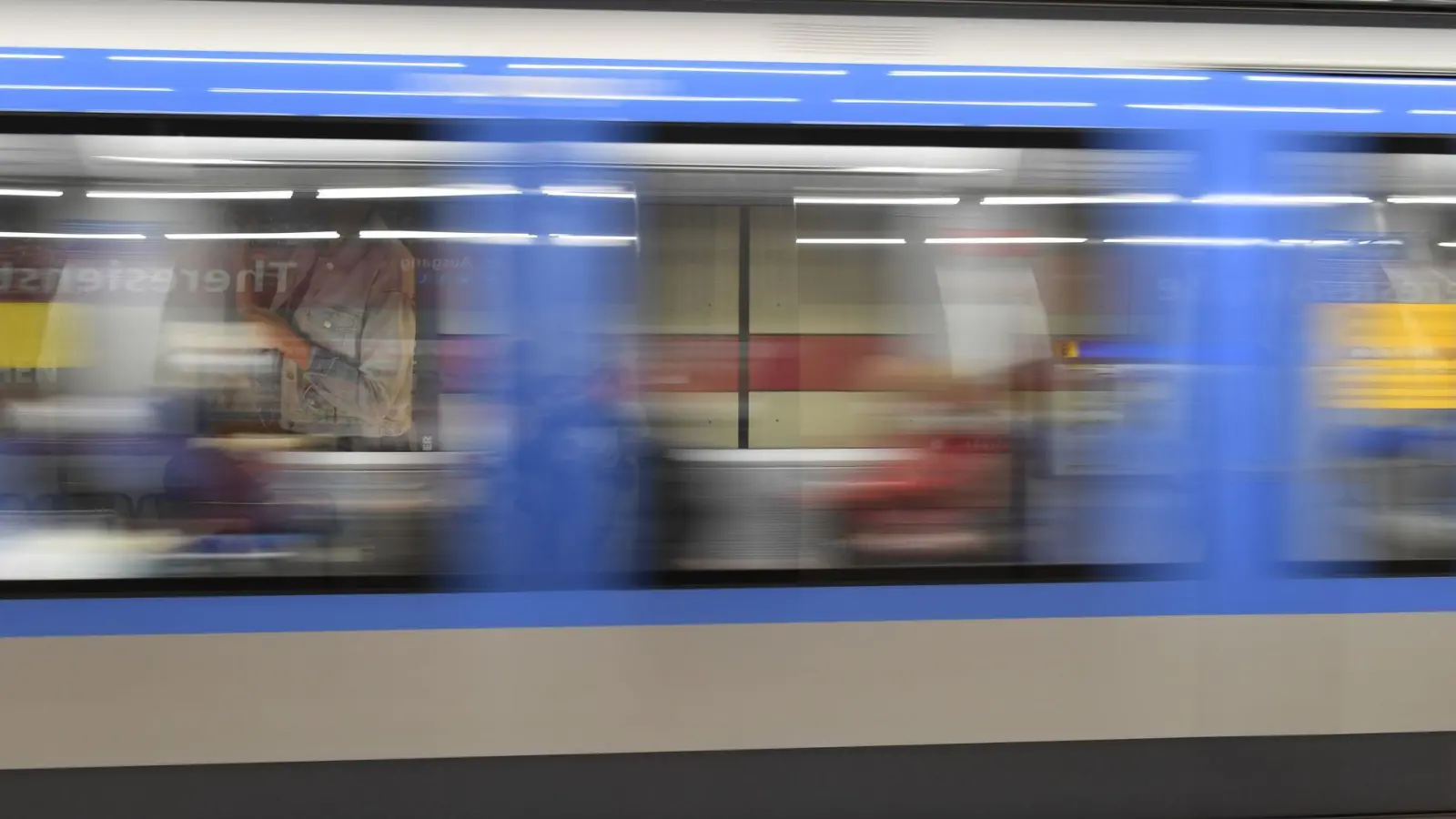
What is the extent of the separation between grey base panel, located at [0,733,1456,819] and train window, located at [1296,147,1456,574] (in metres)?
0.62

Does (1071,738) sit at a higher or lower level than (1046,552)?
lower

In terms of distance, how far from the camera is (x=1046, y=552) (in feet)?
10.5

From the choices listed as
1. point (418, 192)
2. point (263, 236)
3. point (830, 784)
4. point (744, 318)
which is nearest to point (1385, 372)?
point (744, 318)

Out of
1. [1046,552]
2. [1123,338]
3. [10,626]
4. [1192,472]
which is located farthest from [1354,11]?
[10,626]

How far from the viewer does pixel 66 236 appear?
2975 millimetres


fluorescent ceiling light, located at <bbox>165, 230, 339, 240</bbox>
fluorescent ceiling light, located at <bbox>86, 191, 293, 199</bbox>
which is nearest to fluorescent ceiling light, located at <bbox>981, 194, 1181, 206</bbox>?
fluorescent ceiling light, located at <bbox>165, 230, 339, 240</bbox>

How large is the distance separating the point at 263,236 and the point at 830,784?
88.0 inches

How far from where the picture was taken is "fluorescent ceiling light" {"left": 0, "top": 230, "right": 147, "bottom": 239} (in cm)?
296

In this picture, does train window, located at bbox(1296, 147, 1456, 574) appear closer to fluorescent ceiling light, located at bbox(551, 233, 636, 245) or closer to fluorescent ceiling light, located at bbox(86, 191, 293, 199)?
fluorescent ceiling light, located at bbox(551, 233, 636, 245)

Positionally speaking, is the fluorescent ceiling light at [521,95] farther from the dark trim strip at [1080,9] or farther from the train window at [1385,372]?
the train window at [1385,372]

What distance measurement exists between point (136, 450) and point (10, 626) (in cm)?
58

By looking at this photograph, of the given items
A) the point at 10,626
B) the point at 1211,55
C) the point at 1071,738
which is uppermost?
the point at 1211,55

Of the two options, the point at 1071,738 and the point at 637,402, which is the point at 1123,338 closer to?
the point at 1071,738

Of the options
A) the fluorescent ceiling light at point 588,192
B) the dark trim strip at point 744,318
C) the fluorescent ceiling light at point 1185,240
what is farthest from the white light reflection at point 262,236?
the fluorescent ceiling light at point 1185,240
